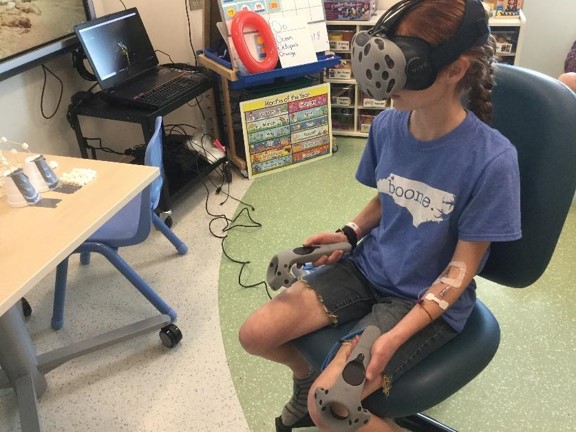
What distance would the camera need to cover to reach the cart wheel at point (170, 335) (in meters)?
1.70

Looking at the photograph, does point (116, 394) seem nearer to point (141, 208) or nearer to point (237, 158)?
point (141, 208)

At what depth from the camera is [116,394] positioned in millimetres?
1583

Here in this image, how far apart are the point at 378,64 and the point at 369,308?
0.53 m

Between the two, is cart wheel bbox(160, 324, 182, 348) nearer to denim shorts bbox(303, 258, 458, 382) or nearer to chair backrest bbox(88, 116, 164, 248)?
chair backrest bbox(88, 116, 164, 248)

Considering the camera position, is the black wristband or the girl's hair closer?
the girl's hair

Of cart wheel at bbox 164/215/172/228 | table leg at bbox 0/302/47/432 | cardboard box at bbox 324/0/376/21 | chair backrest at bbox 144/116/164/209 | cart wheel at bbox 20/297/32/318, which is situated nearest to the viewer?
table leg at bbox 0/302/47/432

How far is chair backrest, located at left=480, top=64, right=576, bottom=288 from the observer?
0.94 meters

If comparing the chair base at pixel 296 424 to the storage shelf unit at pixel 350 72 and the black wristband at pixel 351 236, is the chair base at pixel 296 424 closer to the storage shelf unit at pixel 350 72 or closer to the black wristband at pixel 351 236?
the black wristband at pixel 351 236

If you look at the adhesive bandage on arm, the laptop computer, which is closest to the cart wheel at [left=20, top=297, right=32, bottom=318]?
the laptop computer

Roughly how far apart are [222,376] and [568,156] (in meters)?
1.17

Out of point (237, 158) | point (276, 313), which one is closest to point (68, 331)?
point (276, 313)

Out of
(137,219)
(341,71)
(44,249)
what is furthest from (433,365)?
(341,71)

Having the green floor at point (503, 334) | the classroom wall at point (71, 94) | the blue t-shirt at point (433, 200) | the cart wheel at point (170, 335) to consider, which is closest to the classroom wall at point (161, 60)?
the classroom wall at point (71, 94)

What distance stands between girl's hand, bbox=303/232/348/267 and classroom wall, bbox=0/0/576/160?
1.60 m
